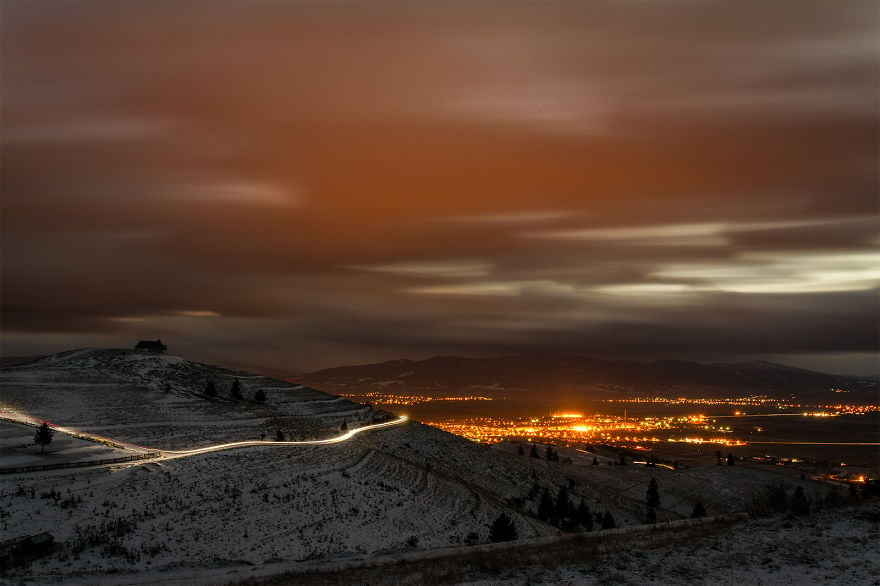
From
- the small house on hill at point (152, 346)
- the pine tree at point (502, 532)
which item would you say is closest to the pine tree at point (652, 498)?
the pine tree at point (502, 532)

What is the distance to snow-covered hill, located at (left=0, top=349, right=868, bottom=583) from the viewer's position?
46.3m

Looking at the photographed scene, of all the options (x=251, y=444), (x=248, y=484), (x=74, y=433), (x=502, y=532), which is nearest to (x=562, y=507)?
(x=502, y=532)

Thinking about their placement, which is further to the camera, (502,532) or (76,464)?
(76,464)

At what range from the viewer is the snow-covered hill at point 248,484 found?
46312mm

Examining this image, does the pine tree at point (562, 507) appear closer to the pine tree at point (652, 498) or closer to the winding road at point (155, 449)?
the pine tree at point (652, 498)

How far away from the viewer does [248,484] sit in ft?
218

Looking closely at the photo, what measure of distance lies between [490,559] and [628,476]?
10907 cm

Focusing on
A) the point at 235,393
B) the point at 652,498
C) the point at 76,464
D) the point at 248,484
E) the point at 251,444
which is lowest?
the point at 652,498

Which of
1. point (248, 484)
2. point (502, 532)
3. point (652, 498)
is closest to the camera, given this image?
point (502, 532)

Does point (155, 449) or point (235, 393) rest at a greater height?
point (235, 393)

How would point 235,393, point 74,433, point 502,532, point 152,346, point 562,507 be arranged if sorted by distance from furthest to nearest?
point 152,346 → point 235,393 → point 562,507 → point 74,433 → point 502,532

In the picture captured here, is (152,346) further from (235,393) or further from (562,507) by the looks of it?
(562,507)

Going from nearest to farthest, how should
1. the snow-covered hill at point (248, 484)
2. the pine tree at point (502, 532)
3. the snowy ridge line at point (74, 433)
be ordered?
the snow-covered hill at point (248, 484) → the pine tree at point (502, 532) → the snowy ridge line at point (74, 433)

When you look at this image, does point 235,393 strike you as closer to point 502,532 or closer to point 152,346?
point 152,346
